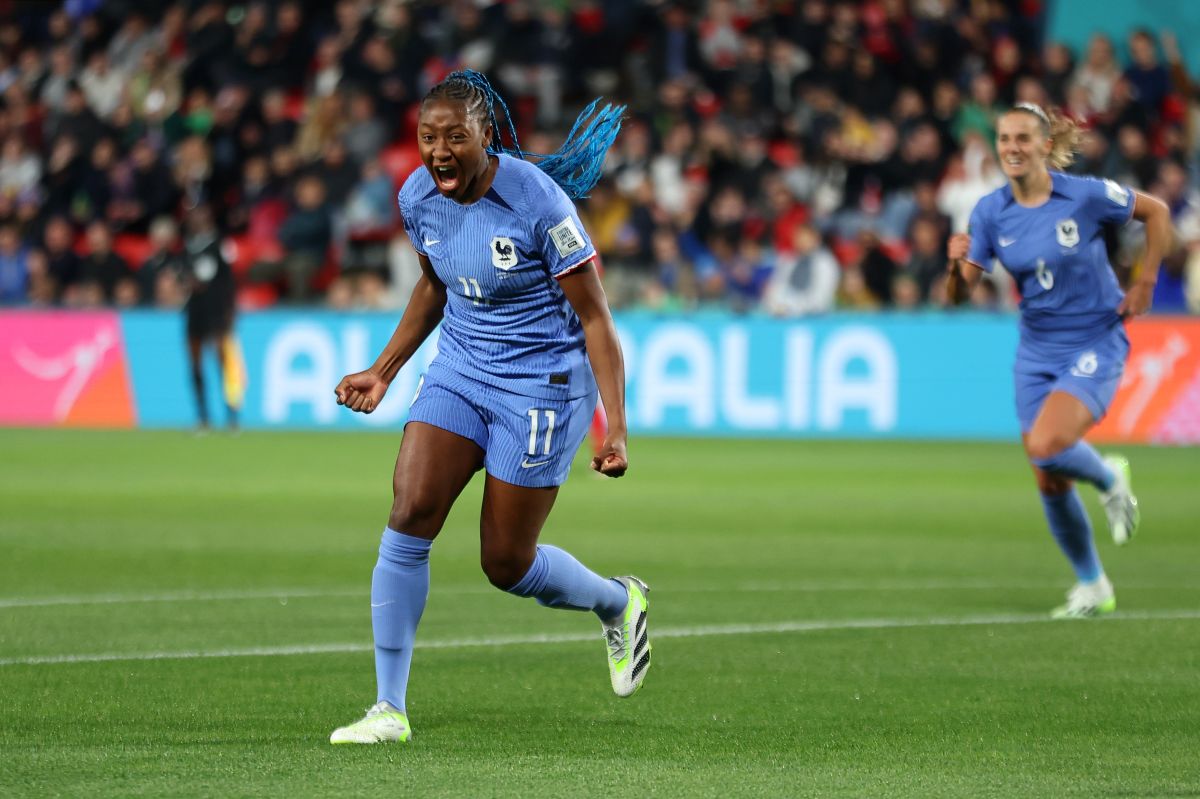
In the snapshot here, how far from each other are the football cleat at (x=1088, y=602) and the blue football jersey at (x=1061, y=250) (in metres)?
1.15

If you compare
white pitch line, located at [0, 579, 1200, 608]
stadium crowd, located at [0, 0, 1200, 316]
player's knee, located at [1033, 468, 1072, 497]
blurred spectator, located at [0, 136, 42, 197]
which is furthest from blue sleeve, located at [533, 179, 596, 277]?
blurred spectator, located at [0, 136, 42, 197]

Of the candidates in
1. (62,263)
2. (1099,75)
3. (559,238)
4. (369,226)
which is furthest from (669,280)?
(559,238)

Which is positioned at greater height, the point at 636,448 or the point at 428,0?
the point at 428,0

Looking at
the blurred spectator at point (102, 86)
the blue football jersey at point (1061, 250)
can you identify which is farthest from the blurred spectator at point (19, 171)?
the blue football jersey at point (1061, 250)

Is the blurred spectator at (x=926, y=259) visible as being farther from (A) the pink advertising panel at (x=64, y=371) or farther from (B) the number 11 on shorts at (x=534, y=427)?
(B) the number 11 on shorts at (x=534, y=427)

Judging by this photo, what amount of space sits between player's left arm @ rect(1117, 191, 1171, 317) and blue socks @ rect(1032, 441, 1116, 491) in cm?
66

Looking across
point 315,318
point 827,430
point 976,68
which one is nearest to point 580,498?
point 827,430

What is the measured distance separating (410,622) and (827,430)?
595 inches

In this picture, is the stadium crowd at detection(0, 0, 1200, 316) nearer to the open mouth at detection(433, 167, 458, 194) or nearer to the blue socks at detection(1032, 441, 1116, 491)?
the blue socks at detection(1032, 441, 1116, 491)

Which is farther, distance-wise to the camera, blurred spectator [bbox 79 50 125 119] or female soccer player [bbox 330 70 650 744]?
blurred spectator [bbox 79 50 125 119]

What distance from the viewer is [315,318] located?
73.4ft

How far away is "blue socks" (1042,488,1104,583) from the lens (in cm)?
943

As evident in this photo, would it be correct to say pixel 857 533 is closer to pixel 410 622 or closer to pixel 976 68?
pixel 410 622

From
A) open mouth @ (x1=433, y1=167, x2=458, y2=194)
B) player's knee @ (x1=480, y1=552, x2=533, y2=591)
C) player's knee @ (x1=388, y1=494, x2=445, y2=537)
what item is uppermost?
open mouth @ (x1=433, y1=167, x2=458, y2=194)
